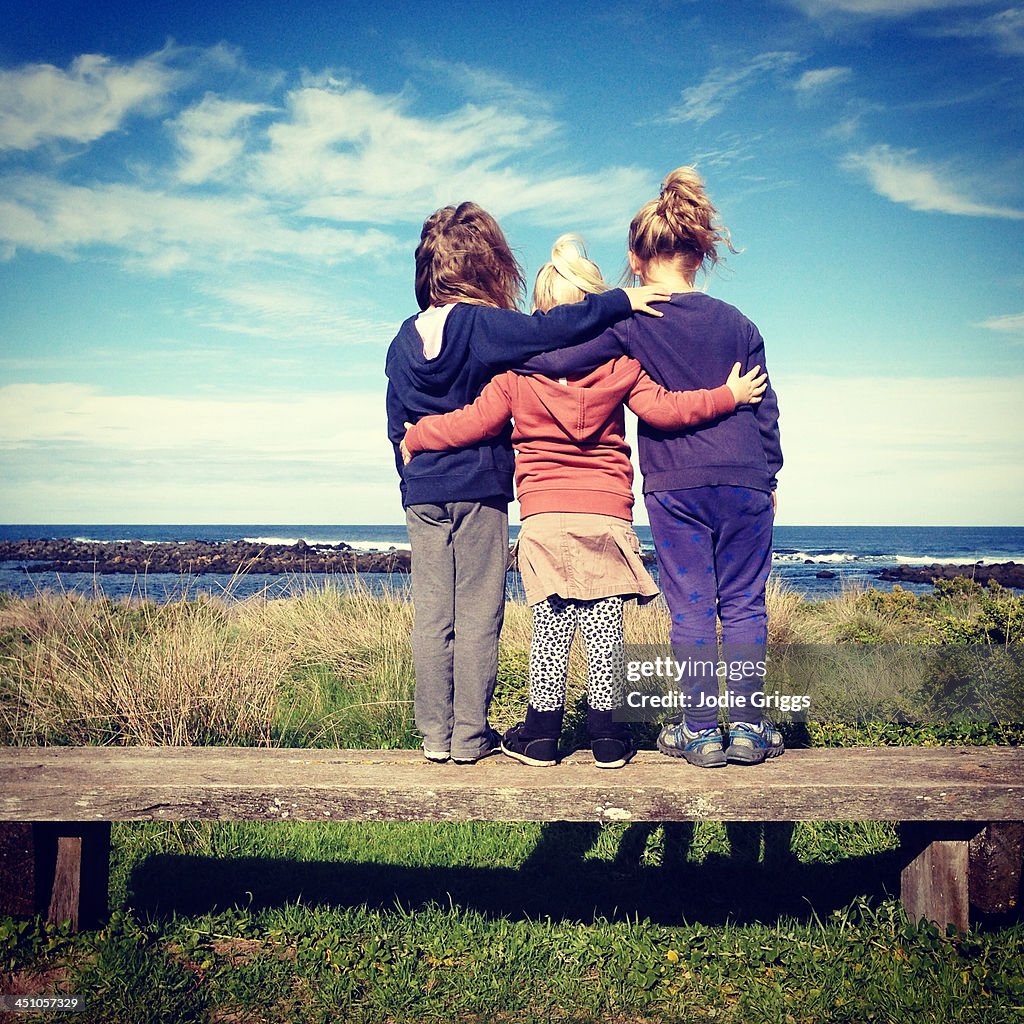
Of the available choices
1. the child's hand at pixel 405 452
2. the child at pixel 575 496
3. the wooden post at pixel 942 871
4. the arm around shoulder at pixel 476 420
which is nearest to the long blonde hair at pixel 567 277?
the child at pixel 575 496

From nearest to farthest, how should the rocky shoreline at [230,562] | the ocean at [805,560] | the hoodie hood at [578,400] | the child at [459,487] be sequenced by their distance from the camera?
the hoodie hood at [578,400]
the child at [459,487]
the ocean at [805,560]
the rocky shoreline at [230,562]

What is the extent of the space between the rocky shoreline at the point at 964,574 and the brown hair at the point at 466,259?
29257 millimetres

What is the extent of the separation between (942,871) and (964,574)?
3525cm

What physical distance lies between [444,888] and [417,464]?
Answer: 1.94m

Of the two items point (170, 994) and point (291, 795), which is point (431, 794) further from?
point (170, 994)

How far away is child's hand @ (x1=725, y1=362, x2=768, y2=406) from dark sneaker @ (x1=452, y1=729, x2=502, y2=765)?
5.14 ft

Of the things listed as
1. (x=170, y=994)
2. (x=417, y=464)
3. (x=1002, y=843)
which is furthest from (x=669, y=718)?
(x=170, y=994)

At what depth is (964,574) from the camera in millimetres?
34094

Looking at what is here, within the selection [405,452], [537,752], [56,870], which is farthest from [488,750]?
[56,870]

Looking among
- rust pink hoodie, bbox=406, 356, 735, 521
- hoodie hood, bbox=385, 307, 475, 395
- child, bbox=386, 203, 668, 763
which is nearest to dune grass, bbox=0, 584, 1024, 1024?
child, bbox=386, 203, 668, 763

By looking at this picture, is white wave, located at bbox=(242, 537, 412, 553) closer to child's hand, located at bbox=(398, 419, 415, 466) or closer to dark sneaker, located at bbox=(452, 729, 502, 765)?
child's hand, located at bbox=(398, 419, 415, 466)

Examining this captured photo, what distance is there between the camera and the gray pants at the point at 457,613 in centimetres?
316

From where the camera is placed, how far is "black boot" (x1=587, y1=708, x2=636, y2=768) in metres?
2.96

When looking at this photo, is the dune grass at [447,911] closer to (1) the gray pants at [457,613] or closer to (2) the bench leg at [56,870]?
(2) the bench leg at [56,870]
